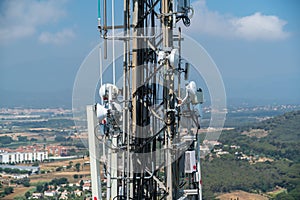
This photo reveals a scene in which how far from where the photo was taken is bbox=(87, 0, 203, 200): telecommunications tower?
206 inches

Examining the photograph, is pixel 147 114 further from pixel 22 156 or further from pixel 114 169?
pixel 22 156

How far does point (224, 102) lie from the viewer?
5.65m

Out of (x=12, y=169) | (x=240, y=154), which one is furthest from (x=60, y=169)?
(x=240, y=154)

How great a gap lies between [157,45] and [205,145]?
1332 millimetres

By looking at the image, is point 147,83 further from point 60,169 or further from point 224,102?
point 60,169

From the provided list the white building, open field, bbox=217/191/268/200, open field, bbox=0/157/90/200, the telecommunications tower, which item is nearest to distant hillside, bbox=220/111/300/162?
open field, bbox=217/191/268/200

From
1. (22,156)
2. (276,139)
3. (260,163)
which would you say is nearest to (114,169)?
(260,163)

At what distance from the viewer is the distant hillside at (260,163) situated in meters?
23.6

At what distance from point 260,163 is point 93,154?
27582 mm

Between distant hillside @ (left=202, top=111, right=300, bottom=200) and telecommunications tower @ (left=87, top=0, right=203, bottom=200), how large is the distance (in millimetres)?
12737

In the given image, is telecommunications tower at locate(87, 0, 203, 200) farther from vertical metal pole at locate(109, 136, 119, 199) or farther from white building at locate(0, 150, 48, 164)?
white building at locate(0, 150, 48, 164)

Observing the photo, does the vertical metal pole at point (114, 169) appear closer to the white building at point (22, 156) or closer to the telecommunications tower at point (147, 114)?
the telecommunications tower at point (147, 114)

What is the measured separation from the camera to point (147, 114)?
5621 mm

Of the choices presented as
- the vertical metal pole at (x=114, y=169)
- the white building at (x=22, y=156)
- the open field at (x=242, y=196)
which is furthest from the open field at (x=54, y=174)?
the vertical metal pole at (x=114, y=169)
